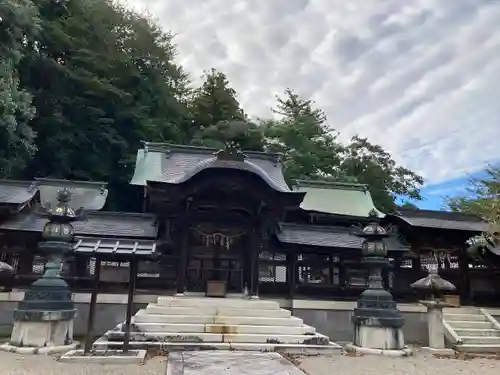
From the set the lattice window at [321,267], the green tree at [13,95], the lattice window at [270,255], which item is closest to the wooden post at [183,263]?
the lattice window at [270,255]

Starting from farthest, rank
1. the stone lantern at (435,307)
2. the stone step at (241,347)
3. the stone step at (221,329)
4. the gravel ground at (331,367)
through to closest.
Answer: the stone lantern at (435,307) < the stone step at (221,329) < the stone step at (241,347) < the gravel ground at (331,367)

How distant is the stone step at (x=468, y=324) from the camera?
11.3 meters

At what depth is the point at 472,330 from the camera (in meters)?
11.1

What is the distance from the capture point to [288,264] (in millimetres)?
12453

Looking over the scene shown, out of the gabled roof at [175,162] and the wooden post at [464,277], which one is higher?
the gabled roof at [175,162]

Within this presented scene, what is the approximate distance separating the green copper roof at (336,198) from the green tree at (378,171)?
1189 cm

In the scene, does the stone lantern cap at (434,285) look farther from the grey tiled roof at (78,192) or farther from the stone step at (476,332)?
the grey tiled roof at (78,192)

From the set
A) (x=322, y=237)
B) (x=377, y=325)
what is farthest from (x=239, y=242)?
(x=377, y=325)

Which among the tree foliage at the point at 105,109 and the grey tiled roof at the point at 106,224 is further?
the tree foliage at the point at 105,109

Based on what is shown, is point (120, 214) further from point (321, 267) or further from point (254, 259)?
point (321, 267)

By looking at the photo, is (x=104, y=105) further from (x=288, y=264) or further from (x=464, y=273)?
(x=464, y=273)

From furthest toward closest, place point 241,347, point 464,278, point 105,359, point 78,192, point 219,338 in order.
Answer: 1. point 78,192
2. point 464,278
3. point 219,338
4. point 241,347
5. point 105,359

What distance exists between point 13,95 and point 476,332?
18447 millimetres

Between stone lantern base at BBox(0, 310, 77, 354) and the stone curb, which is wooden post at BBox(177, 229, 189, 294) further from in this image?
the stone curb
